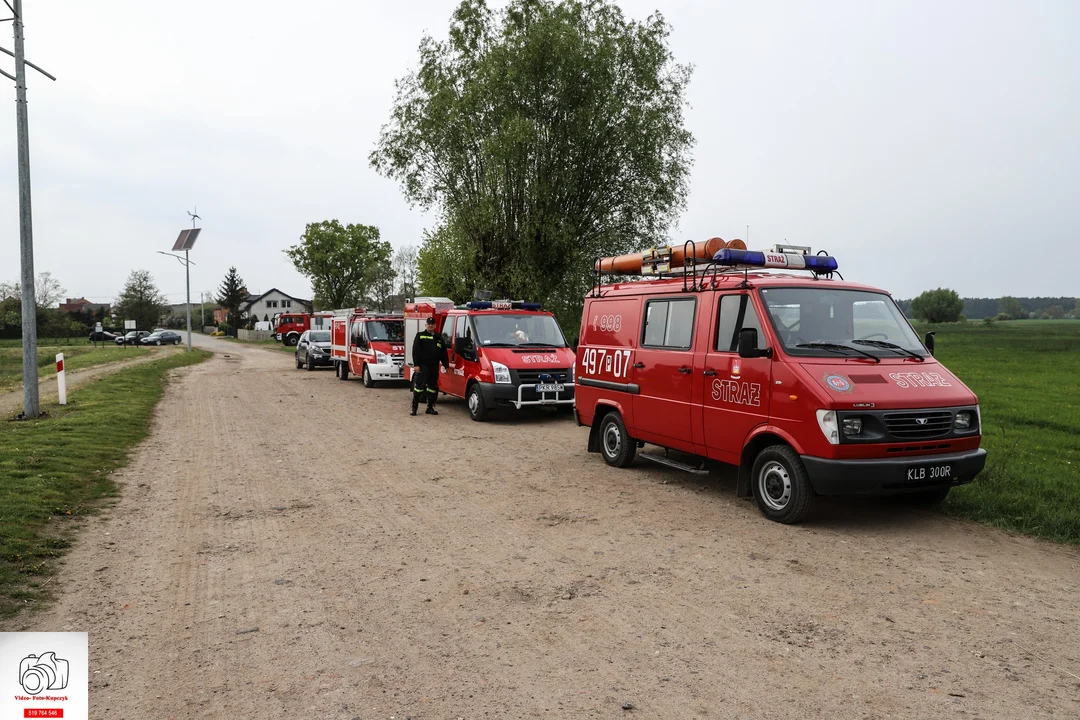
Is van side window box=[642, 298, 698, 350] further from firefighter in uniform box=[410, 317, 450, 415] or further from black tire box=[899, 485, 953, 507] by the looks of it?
firefighter in uniform box=[410, 317, 450, 415]

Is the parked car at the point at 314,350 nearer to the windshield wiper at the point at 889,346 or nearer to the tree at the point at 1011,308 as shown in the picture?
the windshield wiper at the point at 889,346

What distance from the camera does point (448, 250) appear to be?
25.4 m

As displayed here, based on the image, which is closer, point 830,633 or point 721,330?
point 830,633

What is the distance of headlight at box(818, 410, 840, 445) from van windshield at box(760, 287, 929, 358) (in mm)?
696

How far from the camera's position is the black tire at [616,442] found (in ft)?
30.8

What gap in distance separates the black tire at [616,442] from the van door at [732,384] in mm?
1709

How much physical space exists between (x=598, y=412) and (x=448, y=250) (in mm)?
16460

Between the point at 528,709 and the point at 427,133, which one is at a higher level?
the point at 427,133

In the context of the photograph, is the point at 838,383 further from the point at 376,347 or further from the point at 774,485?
the point at 376,347

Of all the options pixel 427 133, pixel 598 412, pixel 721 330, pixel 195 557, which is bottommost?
pixel 195 557

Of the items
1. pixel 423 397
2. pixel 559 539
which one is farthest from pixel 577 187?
pixel 559 539

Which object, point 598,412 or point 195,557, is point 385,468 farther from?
point 195,557

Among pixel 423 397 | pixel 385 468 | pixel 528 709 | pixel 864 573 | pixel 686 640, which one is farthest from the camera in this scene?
pixel 423 397

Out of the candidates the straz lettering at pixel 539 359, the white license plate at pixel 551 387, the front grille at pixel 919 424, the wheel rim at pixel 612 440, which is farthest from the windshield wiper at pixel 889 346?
the straz lettering at pixel 539 359
